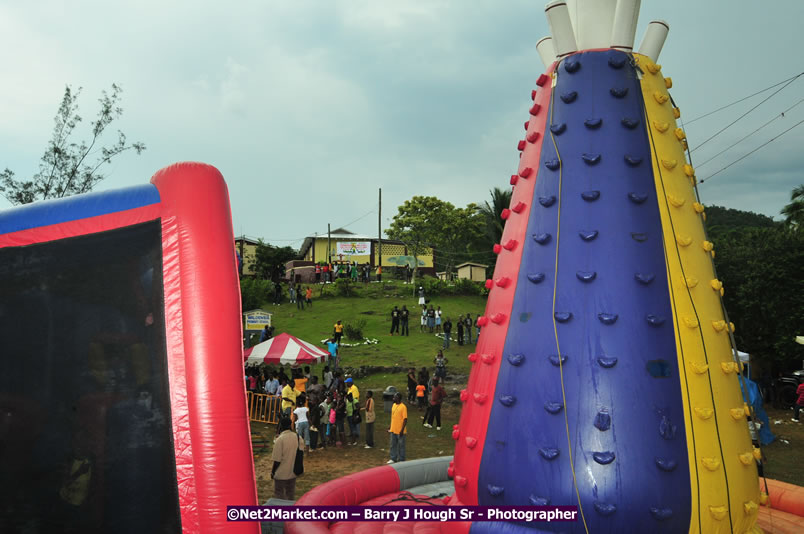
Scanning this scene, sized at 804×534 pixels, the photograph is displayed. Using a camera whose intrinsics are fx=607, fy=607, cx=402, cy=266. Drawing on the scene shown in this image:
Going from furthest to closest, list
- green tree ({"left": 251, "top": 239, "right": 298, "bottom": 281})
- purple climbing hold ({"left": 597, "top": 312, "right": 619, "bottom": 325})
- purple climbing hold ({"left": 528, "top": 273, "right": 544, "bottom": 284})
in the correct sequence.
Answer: green tree ({"left": 251, "top": 239, "right": 298, "bottom": 281}) < purple climbing hold ({"left": 528, "top": 273, "right": 544, "bottom": 284}) < purple climbing hold ({"left": 597, "top": 312, "right": 619, "bottom": 325})

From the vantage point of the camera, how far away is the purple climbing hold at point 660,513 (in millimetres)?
4333

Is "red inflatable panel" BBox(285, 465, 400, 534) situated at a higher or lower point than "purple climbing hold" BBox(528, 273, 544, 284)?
lower

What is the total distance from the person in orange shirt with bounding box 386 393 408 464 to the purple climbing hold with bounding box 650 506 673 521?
8.34 m

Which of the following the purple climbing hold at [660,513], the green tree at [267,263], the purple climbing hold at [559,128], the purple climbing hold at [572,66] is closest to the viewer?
the purple climbing hold at [660,513]

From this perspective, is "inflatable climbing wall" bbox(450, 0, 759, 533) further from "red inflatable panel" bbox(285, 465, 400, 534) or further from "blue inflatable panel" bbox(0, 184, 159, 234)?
"blue inflatable panel" bbox(0, 184, 159, 234)

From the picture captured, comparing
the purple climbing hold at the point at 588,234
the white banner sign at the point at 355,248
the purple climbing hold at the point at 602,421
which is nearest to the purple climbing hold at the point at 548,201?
the purple climbing hold at the point at 588,234

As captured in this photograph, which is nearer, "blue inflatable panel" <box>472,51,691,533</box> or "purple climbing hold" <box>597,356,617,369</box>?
"blue inflatable panel" <box>472,51,691,533</box>

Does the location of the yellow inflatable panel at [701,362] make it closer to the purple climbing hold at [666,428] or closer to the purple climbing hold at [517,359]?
the purple climbing hold at [666,428]

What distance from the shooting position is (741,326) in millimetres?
22219

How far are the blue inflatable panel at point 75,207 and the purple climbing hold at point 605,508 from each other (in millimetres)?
3664

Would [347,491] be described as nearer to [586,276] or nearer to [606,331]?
[606,331]

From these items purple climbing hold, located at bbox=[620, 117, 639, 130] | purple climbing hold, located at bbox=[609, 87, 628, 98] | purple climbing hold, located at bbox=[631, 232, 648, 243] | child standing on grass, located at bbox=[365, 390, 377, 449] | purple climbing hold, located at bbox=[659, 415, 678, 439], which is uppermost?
purple climbing hold, located at bbox=[609, 87, 628, 98]

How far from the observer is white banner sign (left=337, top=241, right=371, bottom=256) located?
5250 cm

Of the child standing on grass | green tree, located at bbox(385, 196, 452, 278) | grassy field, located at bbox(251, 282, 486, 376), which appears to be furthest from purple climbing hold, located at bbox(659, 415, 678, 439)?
green tree, located at bbox(385, 196, 452, 278)
